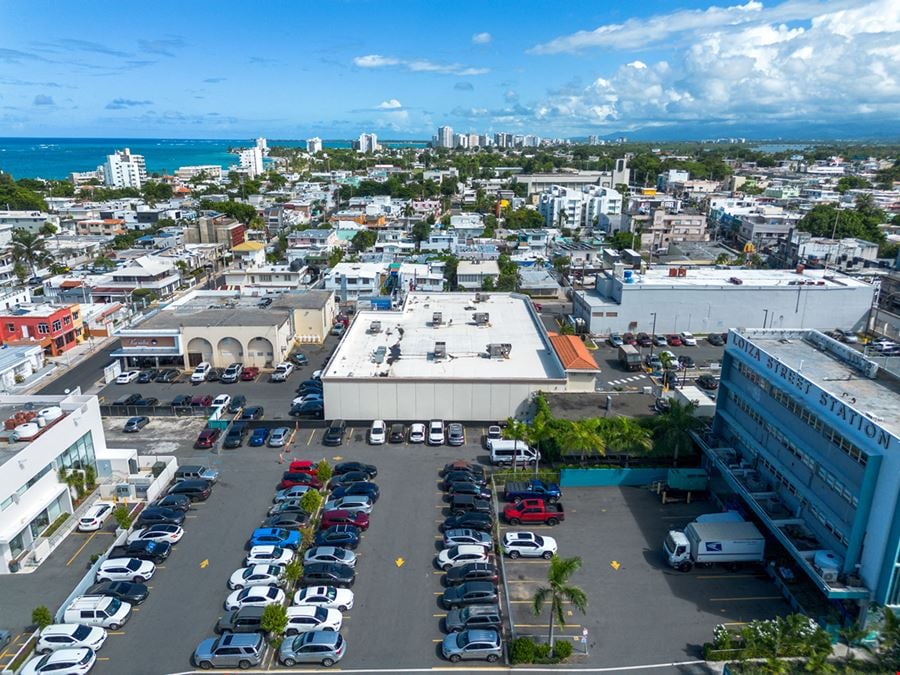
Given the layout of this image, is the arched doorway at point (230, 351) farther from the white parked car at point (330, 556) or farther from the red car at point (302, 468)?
the white parked car at point (330, 556)

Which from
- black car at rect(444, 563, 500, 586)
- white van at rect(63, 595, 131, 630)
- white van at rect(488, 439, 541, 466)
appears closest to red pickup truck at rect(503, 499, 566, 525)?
black car at rect(444, 563, 500, 586)

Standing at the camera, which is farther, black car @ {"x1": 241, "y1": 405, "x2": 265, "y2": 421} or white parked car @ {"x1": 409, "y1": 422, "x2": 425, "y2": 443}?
black car @ {"x1": 241, "y1": 405, "x2": 265, "y2": 421}

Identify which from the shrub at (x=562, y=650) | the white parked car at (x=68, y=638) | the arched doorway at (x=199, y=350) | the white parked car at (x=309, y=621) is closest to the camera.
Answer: the shrub at (x=562, y=650)

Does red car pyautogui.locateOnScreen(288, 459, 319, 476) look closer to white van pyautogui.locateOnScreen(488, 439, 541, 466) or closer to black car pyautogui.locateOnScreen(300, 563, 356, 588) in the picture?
black car pyautogui.locateOnScreen(300, 563, 356, 588)

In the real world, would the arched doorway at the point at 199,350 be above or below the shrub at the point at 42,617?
above

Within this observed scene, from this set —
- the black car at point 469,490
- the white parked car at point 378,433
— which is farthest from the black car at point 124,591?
the white parked car at point 378,433

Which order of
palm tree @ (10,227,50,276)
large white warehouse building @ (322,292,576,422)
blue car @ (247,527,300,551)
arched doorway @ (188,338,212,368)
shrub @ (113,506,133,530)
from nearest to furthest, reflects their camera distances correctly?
blue car @ (247,527,300,551) → shrub @ (113,506,133,530) → large white warehouse building @ (322,292,576,422) → arched doorway @ (188,338,212,368) → palm tree @ (10,227,50,276)

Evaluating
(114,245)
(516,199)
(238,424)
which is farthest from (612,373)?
(516,199)
